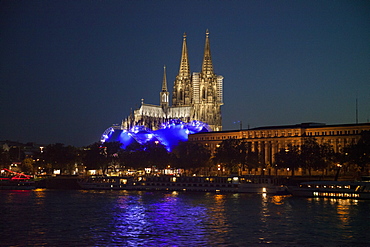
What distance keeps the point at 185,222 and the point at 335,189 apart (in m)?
43.5

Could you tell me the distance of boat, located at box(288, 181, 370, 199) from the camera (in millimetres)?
104312

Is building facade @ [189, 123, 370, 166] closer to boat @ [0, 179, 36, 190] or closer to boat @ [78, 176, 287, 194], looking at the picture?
boat @ [78, 176, 287, 194]

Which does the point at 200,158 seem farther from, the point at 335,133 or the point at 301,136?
the point at 335,133

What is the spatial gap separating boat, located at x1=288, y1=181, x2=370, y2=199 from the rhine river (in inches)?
105

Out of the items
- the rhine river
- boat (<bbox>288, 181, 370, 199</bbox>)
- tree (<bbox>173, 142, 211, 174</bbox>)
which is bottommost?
the rhine river

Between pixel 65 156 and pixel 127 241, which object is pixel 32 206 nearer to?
pixel 127 241

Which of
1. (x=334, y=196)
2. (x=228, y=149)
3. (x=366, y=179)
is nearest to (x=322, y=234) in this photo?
(x=334, y=196)

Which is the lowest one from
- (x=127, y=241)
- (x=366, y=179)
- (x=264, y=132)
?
(x=127, y=241)

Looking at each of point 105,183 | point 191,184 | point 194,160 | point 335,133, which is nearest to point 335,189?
point 191,184

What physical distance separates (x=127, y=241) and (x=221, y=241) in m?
9.61

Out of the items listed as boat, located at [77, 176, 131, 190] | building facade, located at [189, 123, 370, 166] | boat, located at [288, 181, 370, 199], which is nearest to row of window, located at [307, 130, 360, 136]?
building facade, located at [189, 123, 370, 166]

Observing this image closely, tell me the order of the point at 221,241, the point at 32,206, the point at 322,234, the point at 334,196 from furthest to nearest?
the point at 334,196 → the point at 32,206 → the point at 322,234 → the point at 221,241

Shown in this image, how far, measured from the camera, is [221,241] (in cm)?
6075

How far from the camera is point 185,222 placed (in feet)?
244
